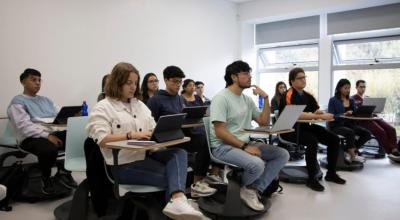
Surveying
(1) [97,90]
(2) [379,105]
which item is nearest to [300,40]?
(2) [379,105]

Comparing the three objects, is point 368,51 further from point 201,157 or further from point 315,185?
point 201,157

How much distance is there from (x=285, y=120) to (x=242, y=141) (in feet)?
1.47

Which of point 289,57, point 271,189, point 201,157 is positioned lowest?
point 271,189

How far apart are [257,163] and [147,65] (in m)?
3.50

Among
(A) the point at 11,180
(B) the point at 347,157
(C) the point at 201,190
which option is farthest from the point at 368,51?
(A) the point at 11,180

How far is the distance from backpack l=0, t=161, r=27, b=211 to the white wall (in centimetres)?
139

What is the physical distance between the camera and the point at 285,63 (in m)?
7.56

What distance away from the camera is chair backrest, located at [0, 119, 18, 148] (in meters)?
3.53

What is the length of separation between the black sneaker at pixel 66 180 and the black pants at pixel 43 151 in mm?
284

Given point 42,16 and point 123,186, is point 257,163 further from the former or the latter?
point 42,16

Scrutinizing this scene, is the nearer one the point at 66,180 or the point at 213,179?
the point at 213,179

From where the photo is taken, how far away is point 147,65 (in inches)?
222

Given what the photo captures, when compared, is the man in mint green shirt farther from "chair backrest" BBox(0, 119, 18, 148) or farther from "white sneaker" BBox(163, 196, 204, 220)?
"chair backrest" BBox(0, 119, 18, 148)

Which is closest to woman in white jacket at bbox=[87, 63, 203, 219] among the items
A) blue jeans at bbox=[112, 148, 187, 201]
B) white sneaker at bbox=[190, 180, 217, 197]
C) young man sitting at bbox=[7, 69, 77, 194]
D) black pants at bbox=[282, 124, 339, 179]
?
blue jeans at bbox=[112, 148, 187, 201]
